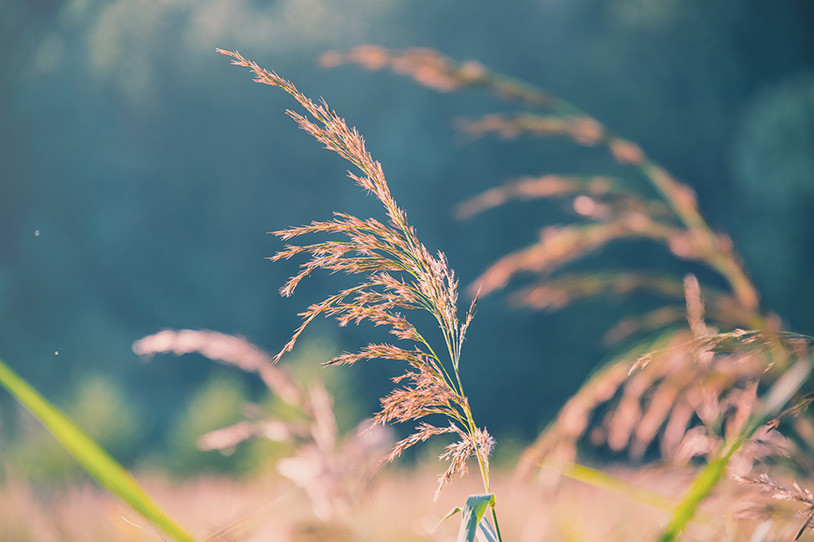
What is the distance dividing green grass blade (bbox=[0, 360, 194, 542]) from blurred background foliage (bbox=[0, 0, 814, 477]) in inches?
229

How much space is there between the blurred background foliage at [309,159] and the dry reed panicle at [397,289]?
5741 mm

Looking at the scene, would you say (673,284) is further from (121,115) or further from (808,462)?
(121,115)

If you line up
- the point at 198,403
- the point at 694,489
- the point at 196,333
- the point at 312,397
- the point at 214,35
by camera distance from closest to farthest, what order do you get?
the point at 694,489 → the point at 196,333 → the point at 312,397 → the point at 198,403 → the point at 214,35

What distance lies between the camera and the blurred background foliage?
6.31m

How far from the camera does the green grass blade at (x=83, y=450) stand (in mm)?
275

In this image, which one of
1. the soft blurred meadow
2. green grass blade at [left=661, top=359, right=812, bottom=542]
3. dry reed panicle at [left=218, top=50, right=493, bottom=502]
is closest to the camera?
green grass blade at [left=661, top=359, right=812, bottom=542]

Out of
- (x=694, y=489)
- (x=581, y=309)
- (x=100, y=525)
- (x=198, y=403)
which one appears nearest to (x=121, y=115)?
(x=198, y=403)

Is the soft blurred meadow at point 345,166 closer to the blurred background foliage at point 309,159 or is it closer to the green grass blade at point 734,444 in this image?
the blurred background foliage at point 309,159

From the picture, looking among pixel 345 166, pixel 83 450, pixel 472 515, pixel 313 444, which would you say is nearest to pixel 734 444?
pixel 472 515

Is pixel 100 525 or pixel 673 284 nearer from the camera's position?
pixel 673 284

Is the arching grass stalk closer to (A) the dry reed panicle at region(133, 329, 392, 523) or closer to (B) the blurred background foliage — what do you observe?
(A) the dry reed panicle at region(133, 329, 392, 523)

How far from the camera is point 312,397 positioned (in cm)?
65

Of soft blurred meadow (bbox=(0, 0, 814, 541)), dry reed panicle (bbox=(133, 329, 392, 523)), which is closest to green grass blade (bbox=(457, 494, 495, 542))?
dry reed panicle (bbox=(133, 329, 392, 523))

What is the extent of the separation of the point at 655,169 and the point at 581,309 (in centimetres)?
633
